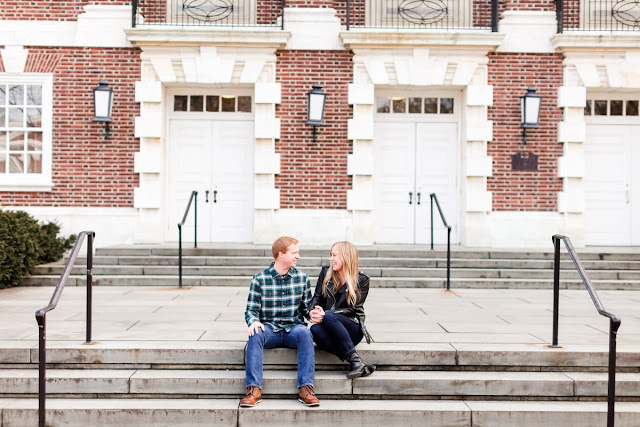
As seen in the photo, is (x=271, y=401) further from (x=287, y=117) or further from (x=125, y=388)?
(x=287, y=117)

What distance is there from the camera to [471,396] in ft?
17.3

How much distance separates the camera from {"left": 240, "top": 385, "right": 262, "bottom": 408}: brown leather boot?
4.90m

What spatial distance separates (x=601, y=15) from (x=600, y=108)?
1812 millimetres

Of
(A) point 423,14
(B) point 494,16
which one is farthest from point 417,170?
(B) point 494,16

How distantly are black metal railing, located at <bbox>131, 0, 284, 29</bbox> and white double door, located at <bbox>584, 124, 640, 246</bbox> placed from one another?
6828mm

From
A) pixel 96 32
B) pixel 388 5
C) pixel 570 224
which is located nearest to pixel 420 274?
pixel 570 224

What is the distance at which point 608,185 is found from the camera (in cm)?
1276

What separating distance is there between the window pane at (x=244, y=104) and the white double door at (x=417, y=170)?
8.60ft

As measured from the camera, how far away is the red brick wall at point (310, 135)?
39.9 ft

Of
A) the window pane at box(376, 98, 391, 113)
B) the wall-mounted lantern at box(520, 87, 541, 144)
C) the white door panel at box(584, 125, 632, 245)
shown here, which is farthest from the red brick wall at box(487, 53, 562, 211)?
the window pane at box(376, 98, 391, 113)

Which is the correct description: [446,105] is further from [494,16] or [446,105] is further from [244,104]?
[244,104]

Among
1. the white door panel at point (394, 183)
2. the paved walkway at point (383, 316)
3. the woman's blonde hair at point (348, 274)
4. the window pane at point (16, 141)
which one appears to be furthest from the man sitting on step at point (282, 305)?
the window pane at point (16, 141)

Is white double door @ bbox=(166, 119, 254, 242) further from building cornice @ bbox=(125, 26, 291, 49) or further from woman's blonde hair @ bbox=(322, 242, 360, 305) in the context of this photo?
woman's blonde hair @ bbox=(322, 242, 360, 305)

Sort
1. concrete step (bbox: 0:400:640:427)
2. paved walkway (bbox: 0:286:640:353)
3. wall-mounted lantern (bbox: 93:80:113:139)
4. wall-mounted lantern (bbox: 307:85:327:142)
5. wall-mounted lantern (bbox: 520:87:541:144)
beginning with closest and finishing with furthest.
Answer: concrete step (bbox: 0:400:640:427)
paved walkway (bbox: 0:286:640:353)
wall-mounted lantern (bbox: 93:80:113:139)
wall-mounted lantern (bbox: 307:85:327:142)
wall-mounted lantern (bbox: 520:87:541:144)
